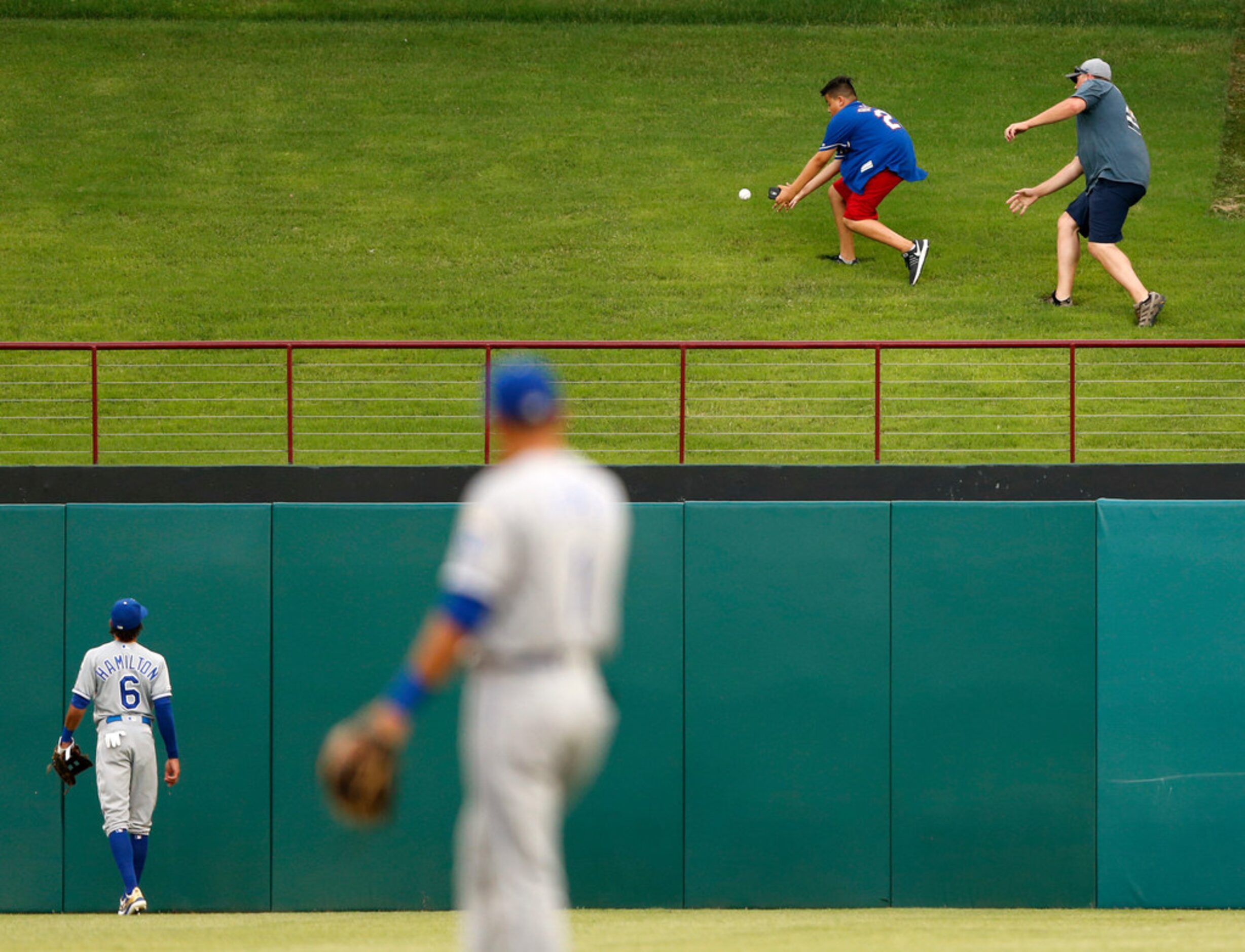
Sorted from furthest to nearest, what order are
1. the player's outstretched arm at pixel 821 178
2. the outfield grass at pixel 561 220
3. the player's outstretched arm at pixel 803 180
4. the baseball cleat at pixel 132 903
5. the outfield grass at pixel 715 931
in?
the player's outstretched arm at pixel 821 178, the player's outstretched arm at pixel 803 180, the outfield grass at pixel 561 220, the baseball cleat at pixel 132 903, the outfield grass at pixel 715 931

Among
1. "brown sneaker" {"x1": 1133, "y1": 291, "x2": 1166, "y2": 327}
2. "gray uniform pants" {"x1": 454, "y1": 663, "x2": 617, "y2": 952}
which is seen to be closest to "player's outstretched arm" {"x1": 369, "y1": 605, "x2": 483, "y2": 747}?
"gray uniform pants" {"x1": 454, "y1": 663, "x2": 617, "y2": 952}

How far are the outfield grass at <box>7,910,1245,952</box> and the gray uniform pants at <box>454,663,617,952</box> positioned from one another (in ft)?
12.4

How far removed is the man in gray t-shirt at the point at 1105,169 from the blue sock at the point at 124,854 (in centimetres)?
1008

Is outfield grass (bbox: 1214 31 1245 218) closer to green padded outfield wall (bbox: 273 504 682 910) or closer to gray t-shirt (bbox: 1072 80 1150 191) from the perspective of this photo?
gray t-shirt (bbox: 1072 80 1150 191)

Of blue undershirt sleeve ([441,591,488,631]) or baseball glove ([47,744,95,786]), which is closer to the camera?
blue undershirt sleeve ([441,591,488,631])

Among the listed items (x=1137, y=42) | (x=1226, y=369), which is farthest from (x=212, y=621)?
(x=1137, y=42)

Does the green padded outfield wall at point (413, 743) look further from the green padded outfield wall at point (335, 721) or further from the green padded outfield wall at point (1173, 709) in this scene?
the green padded outfield wall at point (1173, 709)

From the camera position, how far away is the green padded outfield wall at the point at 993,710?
10148 millimetres

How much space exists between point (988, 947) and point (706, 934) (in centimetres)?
168

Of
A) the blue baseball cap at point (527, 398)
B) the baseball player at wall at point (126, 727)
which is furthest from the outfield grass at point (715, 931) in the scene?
the blue baseball cap at point (527, 398)

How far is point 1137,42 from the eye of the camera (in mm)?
27312

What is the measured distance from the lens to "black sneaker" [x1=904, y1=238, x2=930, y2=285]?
17828mm

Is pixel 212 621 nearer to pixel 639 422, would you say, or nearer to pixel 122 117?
pixel 639 422

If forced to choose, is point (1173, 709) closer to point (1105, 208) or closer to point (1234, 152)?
point (1105, 208)
